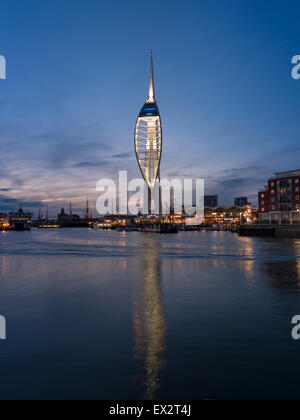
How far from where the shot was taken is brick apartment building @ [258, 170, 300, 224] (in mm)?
86219

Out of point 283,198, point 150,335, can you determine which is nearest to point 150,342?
point 150,335

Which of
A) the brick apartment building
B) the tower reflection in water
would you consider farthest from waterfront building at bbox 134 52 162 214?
the tower reflection in water

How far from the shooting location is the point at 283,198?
90.8m

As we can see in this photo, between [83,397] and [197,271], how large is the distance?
1790 centimetres

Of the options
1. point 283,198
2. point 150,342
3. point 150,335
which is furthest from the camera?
point 283,198

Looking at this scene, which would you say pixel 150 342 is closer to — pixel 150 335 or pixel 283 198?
pixel 150 335

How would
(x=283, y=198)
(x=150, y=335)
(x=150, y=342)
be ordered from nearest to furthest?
(x=150, y=342) < (x=150, y=335) < (x=283, y=198)

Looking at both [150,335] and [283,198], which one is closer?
[150,335]

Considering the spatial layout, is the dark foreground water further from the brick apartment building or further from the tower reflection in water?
the brick apartment building

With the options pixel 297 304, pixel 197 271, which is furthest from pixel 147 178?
pixel 297 304

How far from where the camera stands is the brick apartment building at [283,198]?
8622 centimetres

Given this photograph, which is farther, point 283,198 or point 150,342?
point 283,198

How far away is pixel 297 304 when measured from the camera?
1270 centimetres

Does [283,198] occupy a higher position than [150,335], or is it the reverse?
[283,198]
